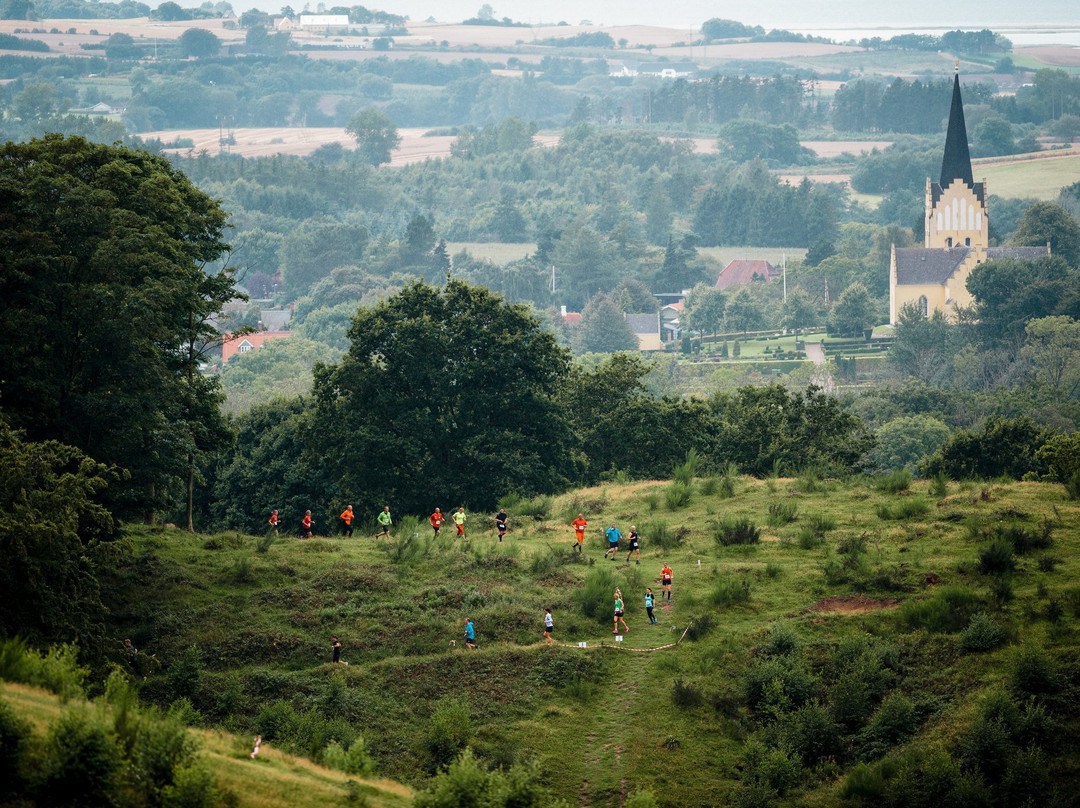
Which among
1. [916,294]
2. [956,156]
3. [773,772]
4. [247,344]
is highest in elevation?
[956,156]

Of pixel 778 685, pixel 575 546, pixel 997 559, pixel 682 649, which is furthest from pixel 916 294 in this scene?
pixel 778 685

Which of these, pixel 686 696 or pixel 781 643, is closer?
pixel 686 696

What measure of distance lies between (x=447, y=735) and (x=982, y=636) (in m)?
11.0

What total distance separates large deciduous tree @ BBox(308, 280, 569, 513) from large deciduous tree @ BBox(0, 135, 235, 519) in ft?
28.2

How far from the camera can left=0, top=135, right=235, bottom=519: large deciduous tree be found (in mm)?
32688

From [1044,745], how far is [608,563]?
13.0m

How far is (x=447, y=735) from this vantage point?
87.5 ft

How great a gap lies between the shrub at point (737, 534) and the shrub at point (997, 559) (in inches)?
258

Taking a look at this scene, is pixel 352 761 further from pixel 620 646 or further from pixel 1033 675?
pixel 1033 675

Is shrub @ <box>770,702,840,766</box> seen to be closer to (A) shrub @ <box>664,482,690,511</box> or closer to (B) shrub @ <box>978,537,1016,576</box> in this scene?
(B) shrub @ <box>978,537,1016,576</box>

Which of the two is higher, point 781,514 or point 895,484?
point 895,484

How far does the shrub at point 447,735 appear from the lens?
26.6 m

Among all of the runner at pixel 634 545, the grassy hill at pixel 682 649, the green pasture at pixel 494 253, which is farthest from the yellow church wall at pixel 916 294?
the runner at pixel 634 545

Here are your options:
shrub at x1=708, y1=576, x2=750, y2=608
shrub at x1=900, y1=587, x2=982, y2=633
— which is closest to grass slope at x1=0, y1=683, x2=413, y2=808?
shrub at x1=708, y1=576, x2=750, y2=608
